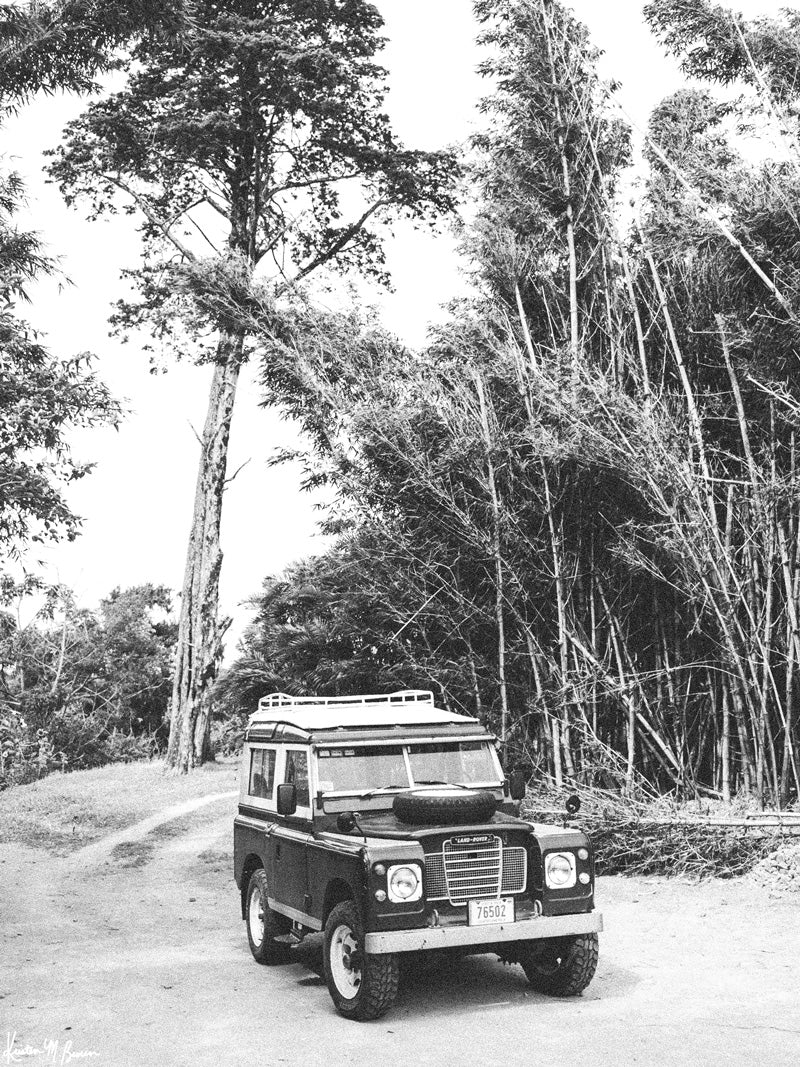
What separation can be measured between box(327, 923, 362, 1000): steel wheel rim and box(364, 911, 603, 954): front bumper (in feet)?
0.87

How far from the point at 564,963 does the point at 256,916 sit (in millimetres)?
2268

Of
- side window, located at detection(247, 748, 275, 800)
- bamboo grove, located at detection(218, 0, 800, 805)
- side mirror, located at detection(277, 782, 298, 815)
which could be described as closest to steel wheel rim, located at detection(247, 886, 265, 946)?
side window, located at detection(247, 748, 275, 800)

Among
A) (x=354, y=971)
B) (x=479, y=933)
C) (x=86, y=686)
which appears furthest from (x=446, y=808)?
(x=86, y=686)

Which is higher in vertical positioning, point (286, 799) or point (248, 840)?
point (286, 799)

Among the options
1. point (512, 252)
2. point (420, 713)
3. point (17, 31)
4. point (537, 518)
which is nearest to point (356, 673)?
point (537, 518)

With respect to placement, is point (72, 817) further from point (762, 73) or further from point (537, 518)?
point (762, 73)

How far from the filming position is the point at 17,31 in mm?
11062

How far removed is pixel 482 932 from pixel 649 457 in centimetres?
494

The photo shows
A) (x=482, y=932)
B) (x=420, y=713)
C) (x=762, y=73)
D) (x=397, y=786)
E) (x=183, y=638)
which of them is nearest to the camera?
(x=482, y=932)

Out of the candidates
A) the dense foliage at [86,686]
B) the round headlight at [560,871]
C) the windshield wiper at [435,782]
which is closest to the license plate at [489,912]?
the round headlight at [560,871]

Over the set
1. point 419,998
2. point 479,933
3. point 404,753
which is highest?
point 404,753

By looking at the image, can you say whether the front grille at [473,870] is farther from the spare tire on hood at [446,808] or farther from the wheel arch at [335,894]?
the wheel arch at [335,894]

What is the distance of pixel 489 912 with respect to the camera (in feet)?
18.4

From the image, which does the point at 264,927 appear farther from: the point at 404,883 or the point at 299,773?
the point at 404,883
